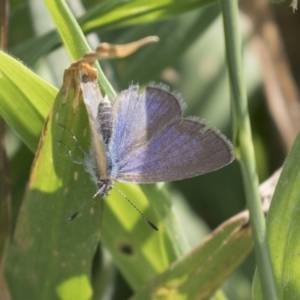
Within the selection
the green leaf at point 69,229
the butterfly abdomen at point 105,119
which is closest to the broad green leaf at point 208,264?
the green leaf at point 69,229

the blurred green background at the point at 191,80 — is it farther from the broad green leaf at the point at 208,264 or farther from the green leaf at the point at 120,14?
the broad green leaf at the point at 208,264

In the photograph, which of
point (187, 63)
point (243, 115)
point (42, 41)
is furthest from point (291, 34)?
point (243, 115)

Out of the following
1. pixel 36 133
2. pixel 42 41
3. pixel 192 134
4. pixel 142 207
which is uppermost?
pixel 42 41

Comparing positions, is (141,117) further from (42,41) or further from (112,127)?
(42,41)

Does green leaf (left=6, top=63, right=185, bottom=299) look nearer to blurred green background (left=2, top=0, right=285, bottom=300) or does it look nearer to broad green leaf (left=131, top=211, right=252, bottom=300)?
broad green leaf (left=131, top=211, right=252, bottom=300)

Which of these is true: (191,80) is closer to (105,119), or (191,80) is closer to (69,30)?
(105,119)

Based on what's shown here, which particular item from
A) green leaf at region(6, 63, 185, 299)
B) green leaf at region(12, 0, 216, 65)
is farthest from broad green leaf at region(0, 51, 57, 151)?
green leaf at region(12, 0, 216, 65)

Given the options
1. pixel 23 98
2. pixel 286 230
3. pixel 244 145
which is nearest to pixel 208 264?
pixel 286 230
